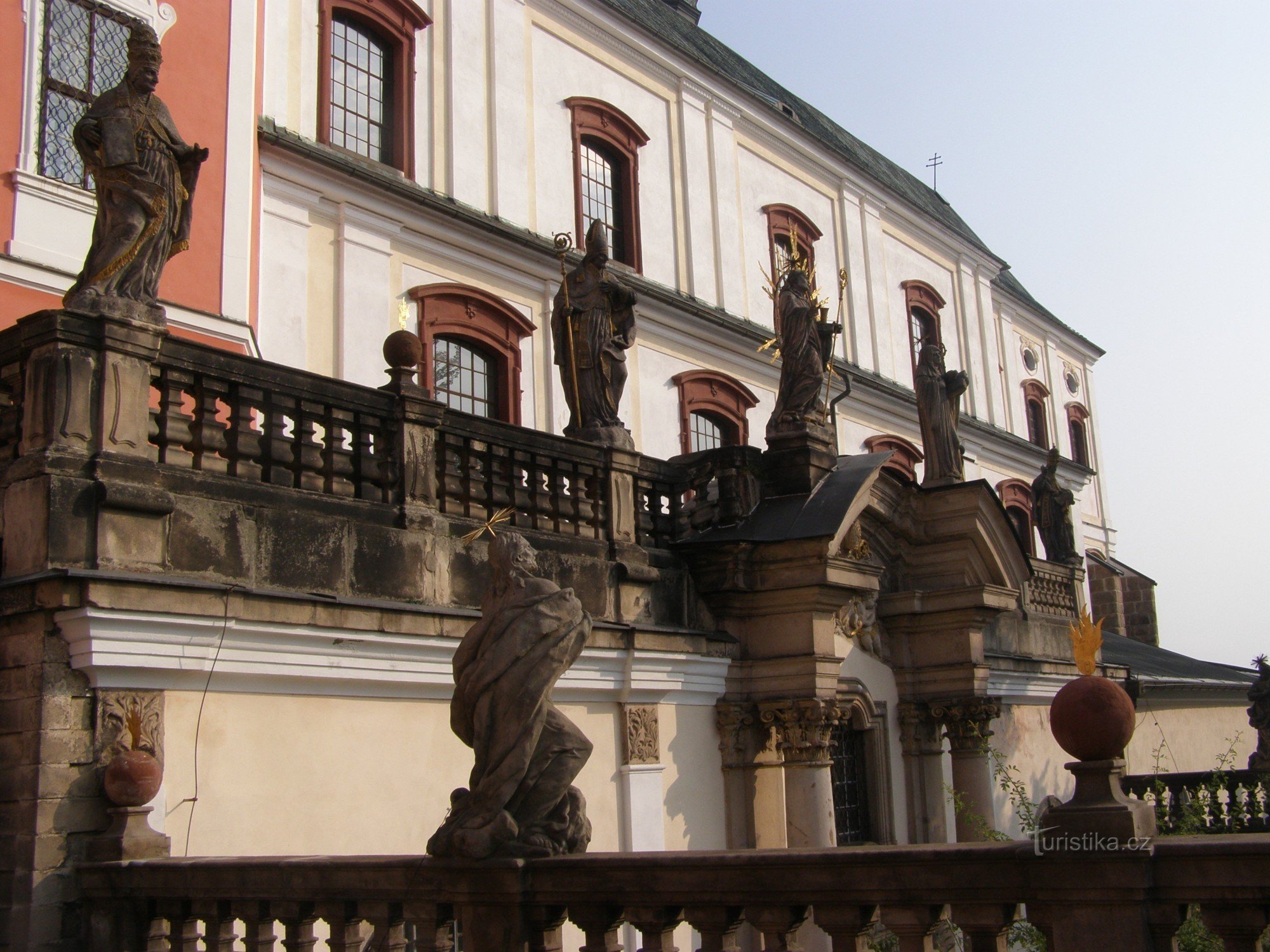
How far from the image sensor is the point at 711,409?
2181 centimetres

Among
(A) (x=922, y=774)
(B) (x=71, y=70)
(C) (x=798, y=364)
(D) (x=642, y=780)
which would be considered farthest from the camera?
(A) (x=922, y=774)

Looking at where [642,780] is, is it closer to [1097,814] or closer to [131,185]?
[131,185]

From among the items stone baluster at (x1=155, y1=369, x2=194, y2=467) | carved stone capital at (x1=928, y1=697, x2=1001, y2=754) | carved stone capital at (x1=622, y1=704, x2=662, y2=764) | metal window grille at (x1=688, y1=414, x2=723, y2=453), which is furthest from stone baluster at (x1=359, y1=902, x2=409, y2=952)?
metal window grille at (x1=688, y1=414, x2=723, y2=453)

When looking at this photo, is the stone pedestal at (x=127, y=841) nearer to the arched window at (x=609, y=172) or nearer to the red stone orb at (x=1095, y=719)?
the red stone orb at (x=1095, y=719)

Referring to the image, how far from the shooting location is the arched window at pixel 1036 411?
33625 millimetres

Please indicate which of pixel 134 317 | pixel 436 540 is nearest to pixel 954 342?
pixel 436 540

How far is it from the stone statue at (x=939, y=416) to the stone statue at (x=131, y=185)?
9.77m

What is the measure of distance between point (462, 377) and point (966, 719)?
25.4 ft

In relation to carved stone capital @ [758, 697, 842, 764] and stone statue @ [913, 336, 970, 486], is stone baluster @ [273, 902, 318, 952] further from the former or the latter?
stone statue @ [913, 336, 970, 486]

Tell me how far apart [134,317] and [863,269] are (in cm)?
2075

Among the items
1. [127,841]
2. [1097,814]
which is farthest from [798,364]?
[1097,814]

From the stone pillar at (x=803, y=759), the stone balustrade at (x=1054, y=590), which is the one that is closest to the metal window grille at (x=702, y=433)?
the stone balustrade at (x=1054, y=590)

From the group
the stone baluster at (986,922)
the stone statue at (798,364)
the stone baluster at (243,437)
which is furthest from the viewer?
the stone statue at (798,364)

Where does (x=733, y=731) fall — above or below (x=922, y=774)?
above
